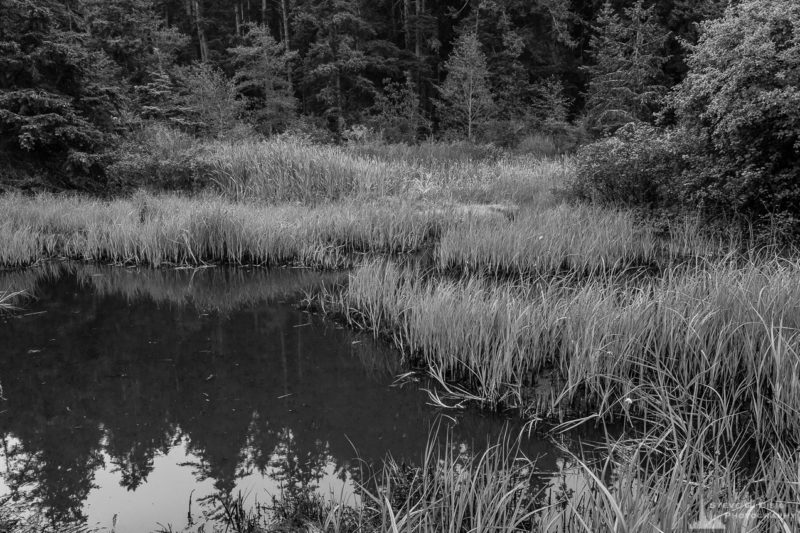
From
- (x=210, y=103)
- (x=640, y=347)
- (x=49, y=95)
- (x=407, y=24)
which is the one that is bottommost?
(x=640, y=347)

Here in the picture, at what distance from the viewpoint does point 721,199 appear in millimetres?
6008

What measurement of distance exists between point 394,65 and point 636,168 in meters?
17.9

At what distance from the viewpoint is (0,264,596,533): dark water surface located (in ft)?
7.95

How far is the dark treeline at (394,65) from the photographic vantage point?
Result: 55.2ft

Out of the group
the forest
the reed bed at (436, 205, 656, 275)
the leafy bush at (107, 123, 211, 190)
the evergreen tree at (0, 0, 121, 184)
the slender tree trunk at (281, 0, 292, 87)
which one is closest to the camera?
the forest

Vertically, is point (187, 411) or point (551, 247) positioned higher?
point (551, 247)

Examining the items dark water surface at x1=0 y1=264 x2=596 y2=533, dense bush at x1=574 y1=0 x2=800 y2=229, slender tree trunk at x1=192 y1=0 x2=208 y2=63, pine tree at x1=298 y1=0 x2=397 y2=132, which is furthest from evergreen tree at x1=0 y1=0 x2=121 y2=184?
slender tree trunk at x1=192 y1=0 x2=208 y2=63

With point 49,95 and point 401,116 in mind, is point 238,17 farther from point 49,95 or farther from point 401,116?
point 49,95

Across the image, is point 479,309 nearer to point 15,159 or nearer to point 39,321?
point 39,321

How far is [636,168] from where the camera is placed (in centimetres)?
755

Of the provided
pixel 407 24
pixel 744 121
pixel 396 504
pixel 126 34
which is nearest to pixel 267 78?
pixel 126 34

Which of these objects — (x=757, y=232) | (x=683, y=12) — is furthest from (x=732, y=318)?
(x=683, y=12)

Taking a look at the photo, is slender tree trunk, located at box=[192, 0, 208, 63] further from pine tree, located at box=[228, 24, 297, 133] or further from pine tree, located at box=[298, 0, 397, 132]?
pine tree, located at box=[298, 0, 397, 132]

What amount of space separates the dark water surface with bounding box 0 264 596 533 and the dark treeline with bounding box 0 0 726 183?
765cm
